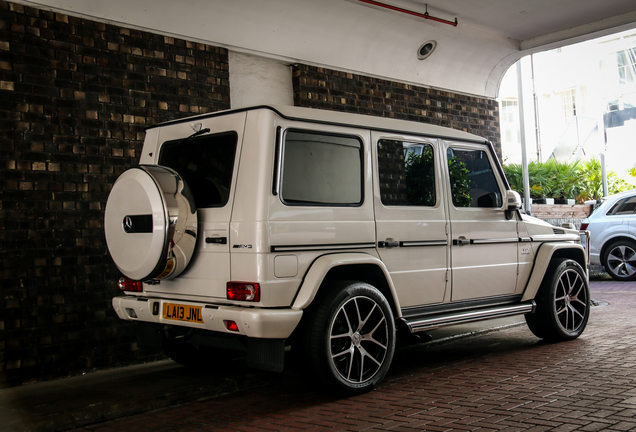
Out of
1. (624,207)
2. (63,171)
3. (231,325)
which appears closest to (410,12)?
(63,171)

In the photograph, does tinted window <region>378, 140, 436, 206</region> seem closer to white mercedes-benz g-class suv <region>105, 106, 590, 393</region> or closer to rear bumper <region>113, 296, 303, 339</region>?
white mercedes-benz g-class suv <region>105, 106, 590, 393</region>

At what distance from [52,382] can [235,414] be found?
7.20 feet

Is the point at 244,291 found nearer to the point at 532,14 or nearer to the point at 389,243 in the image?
the point at 389,243

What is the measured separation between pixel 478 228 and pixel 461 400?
202 cm

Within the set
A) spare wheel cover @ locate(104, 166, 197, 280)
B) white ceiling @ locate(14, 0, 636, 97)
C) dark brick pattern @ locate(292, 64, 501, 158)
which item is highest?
white ceiling @ locate(14, 0, 636, 97)

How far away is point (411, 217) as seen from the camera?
5562mm

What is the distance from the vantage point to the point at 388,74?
9602 millimetres

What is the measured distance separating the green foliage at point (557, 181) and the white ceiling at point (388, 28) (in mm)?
7385

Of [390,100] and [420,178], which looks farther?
[390,100]

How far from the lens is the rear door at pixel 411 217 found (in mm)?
5371

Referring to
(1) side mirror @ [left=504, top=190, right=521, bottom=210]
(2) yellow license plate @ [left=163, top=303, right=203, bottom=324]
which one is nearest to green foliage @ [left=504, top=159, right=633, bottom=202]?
(1) side mirror @ [left=504, top=190, right=521, bottom=210]

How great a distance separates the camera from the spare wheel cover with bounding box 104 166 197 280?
15.1 feet

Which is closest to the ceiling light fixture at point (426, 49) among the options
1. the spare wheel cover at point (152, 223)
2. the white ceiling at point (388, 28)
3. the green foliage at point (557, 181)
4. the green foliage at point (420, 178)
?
the white ceiling at point (388, 28)

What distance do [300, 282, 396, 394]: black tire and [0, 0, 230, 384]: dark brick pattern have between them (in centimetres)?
267
